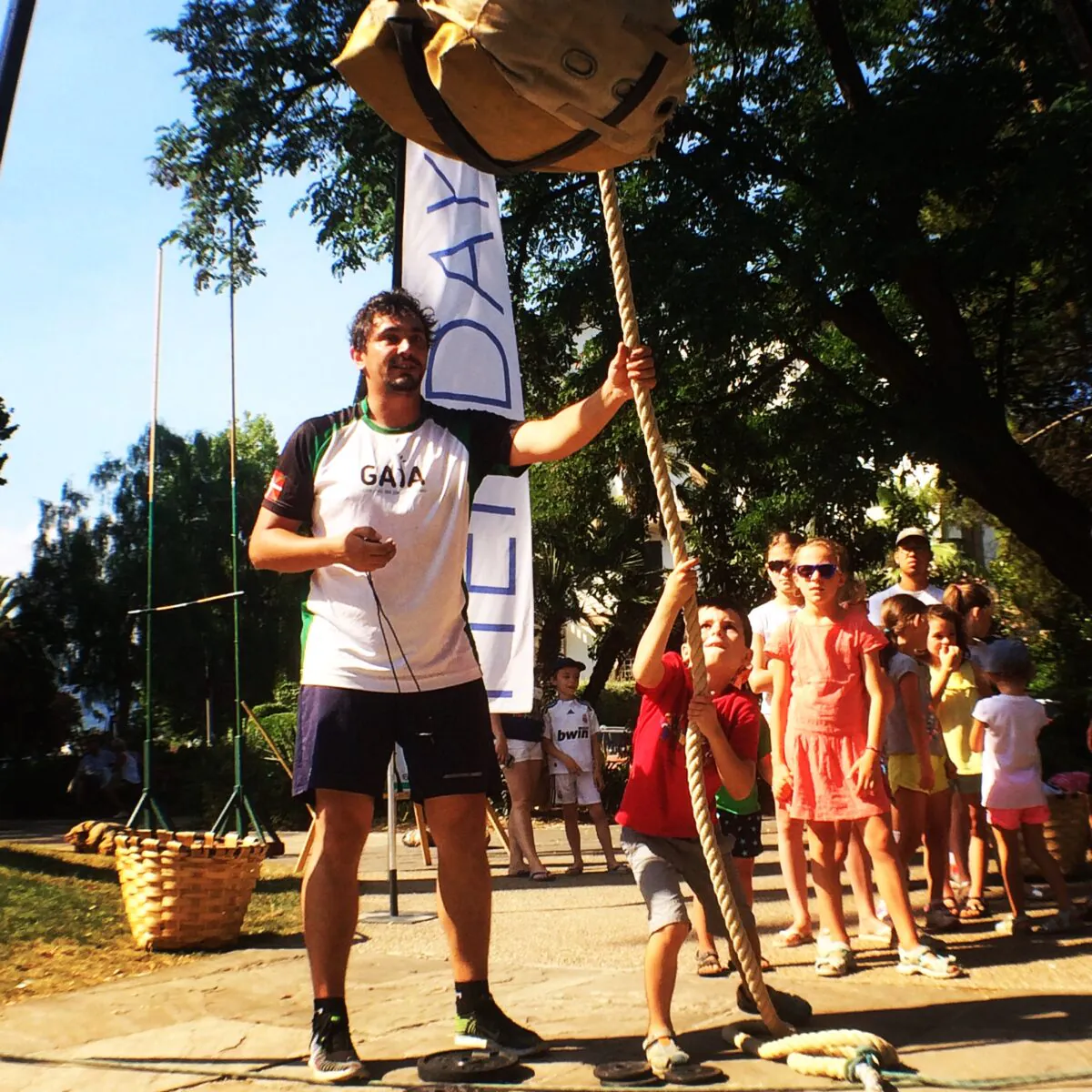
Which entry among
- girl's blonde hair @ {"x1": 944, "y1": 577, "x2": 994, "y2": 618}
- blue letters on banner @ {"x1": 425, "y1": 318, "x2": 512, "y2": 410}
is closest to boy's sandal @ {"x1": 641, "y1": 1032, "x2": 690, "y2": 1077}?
girl's blonde hair @ {"x1": 944, "y1": 577, "x2": 994, "y2": 618}

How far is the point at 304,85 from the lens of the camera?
1219 cm

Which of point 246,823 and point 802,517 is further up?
point 802,517

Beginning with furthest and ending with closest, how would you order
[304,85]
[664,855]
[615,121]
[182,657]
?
1. [182,657]
2. [304,85]
3. [664,855]
4. [615,121]

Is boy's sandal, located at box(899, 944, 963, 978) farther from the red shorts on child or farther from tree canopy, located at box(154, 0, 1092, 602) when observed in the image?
tree canopy, located at box(154, 0, 1092, 602)

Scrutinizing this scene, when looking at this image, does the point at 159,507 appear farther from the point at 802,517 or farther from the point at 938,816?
the point at 938,816

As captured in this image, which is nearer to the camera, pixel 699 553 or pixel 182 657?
pixel 699 553

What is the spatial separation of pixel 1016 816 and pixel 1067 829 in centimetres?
153

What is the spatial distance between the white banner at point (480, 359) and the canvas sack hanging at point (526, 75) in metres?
3.53

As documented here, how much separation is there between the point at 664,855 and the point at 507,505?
134 inches

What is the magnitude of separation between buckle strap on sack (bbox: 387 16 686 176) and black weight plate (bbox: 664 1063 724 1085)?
2405mm

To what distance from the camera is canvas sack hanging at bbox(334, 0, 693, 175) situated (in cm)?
306

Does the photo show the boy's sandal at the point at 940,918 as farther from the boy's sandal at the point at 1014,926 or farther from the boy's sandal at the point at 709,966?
the boy's sandal at the point at 709,966

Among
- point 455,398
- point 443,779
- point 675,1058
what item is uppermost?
point 455,398

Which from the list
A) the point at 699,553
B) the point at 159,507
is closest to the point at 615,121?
the point at 699,553
